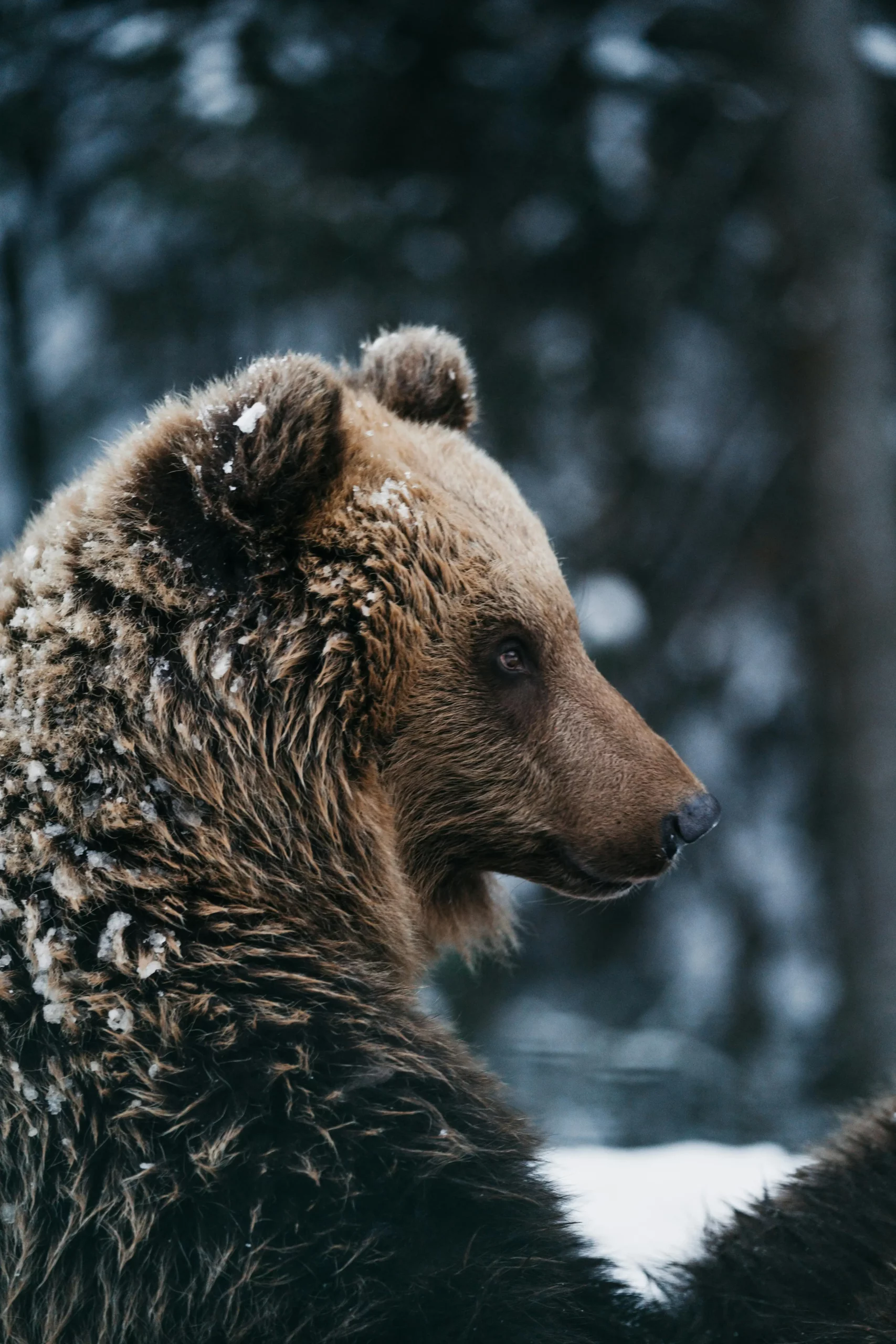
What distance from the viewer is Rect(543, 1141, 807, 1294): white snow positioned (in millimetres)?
2270

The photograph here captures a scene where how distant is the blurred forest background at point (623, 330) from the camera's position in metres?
5.95

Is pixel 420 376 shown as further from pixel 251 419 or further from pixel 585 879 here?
pixel 585 879

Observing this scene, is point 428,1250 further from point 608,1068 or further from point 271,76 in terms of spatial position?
point 271,76

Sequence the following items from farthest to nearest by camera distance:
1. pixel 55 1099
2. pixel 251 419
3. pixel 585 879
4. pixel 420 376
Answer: pixel 420 376, pixel 585 879, pixel 251 419, pixel 55 1099

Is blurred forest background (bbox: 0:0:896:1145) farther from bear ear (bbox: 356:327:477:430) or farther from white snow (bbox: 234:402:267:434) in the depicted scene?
white snow (bbox: 234:402:267:434)

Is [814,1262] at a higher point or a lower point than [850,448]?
lower

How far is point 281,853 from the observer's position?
217 centimetres

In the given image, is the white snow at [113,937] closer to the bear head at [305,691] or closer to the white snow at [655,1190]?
the bear head at [305,691]

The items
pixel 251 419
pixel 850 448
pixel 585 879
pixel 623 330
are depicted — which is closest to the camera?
pixel 251 419

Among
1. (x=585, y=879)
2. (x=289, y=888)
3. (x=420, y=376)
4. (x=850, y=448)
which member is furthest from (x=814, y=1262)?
(x=850, y=448)

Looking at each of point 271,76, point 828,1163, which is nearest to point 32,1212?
point 828,1163

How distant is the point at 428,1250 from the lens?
1.87m

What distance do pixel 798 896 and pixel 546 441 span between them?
10.7 ft

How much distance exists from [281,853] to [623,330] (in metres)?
5.62
